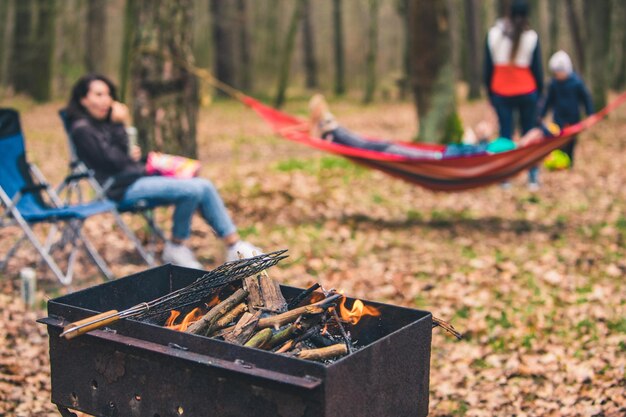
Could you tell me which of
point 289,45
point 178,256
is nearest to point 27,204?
point 178,256

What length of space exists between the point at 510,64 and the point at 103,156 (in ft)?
14.6

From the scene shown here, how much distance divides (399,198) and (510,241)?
72.0 inches

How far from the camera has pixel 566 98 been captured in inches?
374

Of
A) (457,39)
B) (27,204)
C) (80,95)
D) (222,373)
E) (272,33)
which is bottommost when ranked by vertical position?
(27,204)

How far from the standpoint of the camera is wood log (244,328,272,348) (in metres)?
2.77

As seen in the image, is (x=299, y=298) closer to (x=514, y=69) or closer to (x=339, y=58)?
(x=514, y=69)

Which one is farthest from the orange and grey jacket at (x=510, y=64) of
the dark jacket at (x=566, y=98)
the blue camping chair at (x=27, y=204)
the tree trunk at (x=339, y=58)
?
the tree trunk at (x=339, y=58)

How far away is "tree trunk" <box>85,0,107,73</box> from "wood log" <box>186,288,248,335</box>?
16.8 meters

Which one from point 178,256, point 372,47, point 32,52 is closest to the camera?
point 178,256

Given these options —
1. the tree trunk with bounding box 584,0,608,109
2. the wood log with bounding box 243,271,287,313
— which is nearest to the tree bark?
the tree trunk with bounding box 584,0,608,109

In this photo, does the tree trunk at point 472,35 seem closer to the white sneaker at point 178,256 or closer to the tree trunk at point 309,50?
the tree trunk at point 309,50

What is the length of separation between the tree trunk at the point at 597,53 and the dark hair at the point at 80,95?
33.2ft

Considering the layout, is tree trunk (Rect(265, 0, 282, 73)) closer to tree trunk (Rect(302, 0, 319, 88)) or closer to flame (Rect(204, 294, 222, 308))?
tree trunk (Rect(302, 0, 319, 88))

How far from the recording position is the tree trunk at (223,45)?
22.8 m
